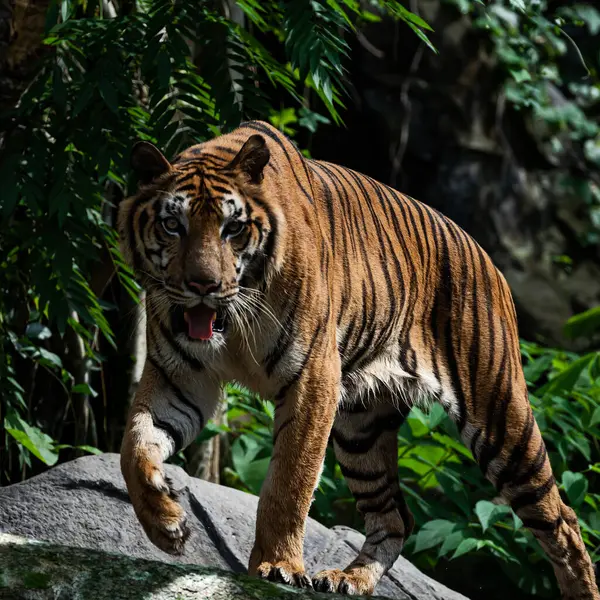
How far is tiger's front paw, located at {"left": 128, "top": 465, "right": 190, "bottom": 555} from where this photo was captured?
9.51 ft

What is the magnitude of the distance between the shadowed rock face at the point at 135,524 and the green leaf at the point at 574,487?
0.85m

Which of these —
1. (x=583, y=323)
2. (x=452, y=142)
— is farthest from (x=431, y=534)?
(x=452, y=142)

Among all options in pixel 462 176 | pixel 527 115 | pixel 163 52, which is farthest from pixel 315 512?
pixel 527 115

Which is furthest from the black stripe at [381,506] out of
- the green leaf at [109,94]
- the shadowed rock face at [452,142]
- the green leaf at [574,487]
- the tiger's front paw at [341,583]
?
the shadowed rock face at [452,142]

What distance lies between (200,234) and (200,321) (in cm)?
27

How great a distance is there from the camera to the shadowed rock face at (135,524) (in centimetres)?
409

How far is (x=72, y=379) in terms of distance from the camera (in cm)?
534

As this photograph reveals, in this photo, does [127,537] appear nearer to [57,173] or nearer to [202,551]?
[202,551]

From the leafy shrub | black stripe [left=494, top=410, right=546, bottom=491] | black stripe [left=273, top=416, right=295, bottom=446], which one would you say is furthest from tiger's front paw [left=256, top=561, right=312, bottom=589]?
the leafy shrub

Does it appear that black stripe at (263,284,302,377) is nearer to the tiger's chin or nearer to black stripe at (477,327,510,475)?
the tiger's chin

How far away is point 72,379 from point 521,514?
7.82ft

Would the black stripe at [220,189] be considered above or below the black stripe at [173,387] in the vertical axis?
above

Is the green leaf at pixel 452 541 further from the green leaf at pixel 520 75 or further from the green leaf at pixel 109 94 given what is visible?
the green leaf at pixel 520 75

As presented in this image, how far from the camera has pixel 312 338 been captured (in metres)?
3.42
